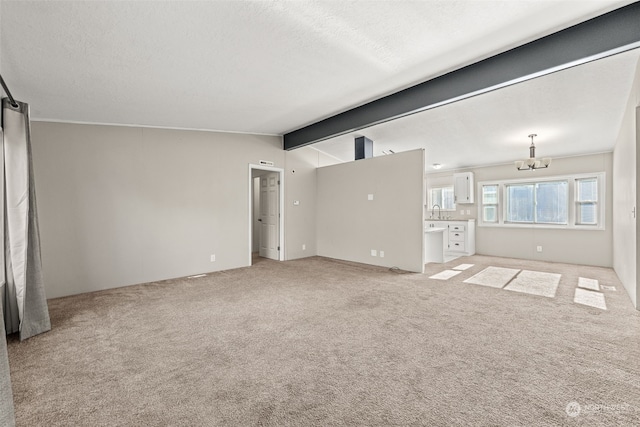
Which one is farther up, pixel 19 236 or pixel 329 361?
pixel 19 236

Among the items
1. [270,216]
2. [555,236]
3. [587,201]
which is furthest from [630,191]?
[270,216]

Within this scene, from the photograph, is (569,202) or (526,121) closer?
(526,121)

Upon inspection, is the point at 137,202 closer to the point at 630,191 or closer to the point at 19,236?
the point at 19,236

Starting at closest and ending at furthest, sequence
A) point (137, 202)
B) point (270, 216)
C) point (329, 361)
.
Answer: point (329, 361) < point (137, 202) < point (270, 216)

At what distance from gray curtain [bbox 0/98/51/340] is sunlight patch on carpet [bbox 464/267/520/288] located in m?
5.52

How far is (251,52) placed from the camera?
279 cm

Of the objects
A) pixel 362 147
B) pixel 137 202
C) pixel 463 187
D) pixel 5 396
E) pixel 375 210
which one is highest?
pixel 362 147

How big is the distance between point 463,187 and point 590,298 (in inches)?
178

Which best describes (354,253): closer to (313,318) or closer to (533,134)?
(313,318)

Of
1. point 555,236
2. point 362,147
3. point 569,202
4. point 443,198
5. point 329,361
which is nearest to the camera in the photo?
point 329,361

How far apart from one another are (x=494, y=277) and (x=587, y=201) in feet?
11.1

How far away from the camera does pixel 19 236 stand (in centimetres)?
281

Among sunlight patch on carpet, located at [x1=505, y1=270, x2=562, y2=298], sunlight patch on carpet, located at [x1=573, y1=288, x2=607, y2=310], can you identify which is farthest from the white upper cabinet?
sunlight patch on carpet, located at [x1=573, y1=288, x2=607, y2=310]

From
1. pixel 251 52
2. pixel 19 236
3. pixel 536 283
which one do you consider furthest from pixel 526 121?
pixel 19 236
